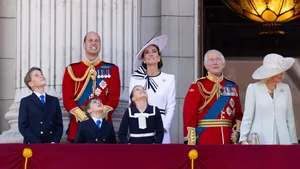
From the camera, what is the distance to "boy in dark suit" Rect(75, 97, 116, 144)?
37.8ft

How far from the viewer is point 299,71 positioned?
17984mm

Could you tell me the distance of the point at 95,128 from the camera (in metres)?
11.6

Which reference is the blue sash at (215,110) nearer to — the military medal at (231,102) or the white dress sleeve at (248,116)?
the military medal at (231,102)

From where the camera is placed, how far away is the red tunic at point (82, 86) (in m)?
12.2

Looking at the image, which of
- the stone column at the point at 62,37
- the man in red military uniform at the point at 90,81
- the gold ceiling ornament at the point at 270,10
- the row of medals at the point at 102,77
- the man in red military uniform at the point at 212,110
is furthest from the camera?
the gold ceiling ornament at the point at 270,10

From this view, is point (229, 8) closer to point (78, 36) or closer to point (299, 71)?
point (299, 71)

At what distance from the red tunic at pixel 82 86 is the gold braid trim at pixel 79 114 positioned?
0.07 meters

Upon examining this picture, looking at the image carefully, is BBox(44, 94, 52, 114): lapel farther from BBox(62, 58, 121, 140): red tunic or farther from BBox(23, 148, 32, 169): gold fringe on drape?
BBox(23, 148, 32, 169): gold fringe on drape

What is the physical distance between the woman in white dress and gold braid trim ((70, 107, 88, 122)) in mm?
701

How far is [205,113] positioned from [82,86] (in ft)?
4.58

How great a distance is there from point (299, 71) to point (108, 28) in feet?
18.3

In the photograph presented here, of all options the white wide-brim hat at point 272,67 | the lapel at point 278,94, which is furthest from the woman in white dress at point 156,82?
the lapel at point 278,94

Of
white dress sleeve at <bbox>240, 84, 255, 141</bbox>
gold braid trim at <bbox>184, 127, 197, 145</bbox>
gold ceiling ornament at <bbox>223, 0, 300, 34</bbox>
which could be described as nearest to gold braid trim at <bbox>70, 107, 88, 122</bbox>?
gold braid trim at <bbox>184, 127, 197, 145</bbox>

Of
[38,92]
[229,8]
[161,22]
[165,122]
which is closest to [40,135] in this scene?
[38,92]
